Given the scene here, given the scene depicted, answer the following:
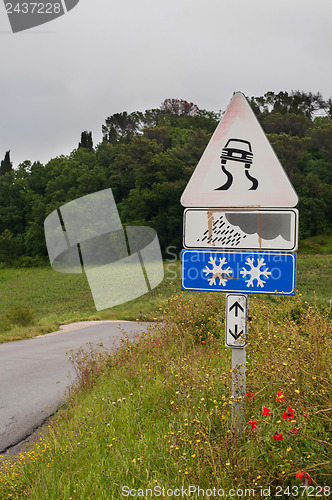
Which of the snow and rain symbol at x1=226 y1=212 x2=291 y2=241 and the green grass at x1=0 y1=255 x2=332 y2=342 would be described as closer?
the snow and rain symbol at x1=226 y1=212 x2=291 y2=241

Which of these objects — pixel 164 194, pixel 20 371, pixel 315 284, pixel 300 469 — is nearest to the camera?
pixel 300 469

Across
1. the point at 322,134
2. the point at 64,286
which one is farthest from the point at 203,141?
the point at 64,286

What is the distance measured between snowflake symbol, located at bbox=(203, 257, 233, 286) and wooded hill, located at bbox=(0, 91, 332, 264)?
5741cm

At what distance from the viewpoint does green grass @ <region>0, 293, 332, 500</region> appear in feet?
9.76

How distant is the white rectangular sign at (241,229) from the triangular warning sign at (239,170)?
0.06m

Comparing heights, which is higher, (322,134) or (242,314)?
(242,314)

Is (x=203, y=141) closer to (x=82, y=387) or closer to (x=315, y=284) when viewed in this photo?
(x=315, y=284)

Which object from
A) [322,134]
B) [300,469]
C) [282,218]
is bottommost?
[322,134]

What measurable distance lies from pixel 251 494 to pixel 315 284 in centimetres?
3752

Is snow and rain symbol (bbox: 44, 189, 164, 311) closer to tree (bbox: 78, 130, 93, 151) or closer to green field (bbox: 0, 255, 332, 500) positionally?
tree (bbox: 78, 130, 93, 151)

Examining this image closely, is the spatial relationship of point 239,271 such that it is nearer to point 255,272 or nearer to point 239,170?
point 255,272

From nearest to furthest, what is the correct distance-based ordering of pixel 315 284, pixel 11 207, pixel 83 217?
1. pixel 315 284
2. pixel 83 217
3. pixel 11 207

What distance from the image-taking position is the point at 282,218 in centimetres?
331

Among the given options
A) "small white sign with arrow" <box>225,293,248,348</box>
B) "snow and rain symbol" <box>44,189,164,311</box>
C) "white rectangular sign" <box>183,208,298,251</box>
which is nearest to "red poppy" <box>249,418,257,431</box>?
"small white sign with arrow" <box>225,293,248,348</box>
